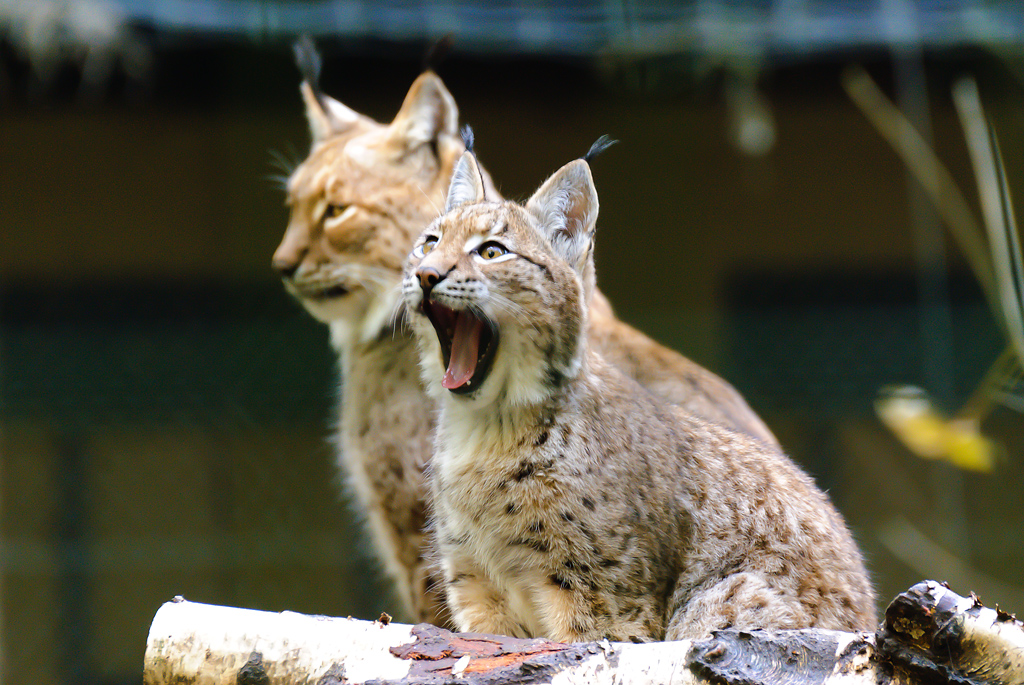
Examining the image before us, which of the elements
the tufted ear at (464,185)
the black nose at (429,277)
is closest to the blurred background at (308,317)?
the tufted ear at (464,185)

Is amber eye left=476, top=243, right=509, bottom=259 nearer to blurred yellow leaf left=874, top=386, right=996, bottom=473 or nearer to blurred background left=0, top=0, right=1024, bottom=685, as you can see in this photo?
blurred yellow leaf left=874, top=386, right=996, bottom=473

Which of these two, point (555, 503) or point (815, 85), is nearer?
point (555, 503)

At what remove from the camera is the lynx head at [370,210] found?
14.8ft

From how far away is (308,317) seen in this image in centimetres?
775

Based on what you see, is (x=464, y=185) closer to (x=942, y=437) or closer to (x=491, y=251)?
(x=491, y=251)

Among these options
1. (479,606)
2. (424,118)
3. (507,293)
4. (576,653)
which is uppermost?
(424,118)

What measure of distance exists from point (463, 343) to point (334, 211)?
5.16 feet

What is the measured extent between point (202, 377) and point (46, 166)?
2.21 meters

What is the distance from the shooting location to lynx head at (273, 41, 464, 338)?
4.50 meters

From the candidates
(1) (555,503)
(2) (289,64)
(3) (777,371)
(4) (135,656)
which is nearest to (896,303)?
(3) (777,371)

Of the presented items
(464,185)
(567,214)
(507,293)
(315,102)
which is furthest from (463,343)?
(315,102)

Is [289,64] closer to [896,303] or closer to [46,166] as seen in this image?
[46,166]

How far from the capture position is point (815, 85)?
8.20m

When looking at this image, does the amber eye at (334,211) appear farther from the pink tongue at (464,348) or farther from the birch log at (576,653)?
the birch log at (576,653)
